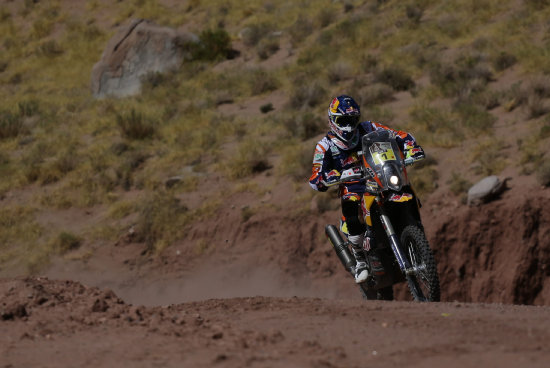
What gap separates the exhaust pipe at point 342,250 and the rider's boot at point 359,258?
20 cm

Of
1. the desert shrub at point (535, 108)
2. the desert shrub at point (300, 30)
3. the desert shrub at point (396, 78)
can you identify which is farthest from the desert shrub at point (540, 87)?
the desert shrub at point (300, 30)

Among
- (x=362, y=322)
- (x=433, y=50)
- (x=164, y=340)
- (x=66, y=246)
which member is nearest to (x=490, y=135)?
(x=433, y=50)

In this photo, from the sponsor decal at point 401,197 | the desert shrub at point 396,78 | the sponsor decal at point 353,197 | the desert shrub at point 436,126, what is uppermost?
the sponsor decal at point 401,197

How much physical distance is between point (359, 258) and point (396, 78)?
1206 cm

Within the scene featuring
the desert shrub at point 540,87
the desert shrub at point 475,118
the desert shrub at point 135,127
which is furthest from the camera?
the desert shrub at point 135,127

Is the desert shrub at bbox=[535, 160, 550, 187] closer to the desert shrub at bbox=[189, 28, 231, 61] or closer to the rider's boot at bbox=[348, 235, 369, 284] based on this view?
the rider's boot at bbox=[348, 235, 369, 284]

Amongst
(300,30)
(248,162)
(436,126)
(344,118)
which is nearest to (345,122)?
(344,118)

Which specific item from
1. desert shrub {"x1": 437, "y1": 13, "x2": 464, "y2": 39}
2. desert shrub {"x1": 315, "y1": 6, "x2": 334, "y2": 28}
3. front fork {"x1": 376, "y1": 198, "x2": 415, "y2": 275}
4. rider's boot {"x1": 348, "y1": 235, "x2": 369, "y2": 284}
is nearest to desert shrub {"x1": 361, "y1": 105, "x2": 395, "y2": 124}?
desert shrub {"x1": 437, "y1": 13, "x2": 464, "y2": 39}

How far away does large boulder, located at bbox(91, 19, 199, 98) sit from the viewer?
26.2 m

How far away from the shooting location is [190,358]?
182 inches

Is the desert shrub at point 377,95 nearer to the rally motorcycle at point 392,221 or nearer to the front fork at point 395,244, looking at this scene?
the rally motorcycle at point 392,221

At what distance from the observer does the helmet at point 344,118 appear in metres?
8.24

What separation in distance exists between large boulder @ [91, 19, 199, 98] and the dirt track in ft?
64.6

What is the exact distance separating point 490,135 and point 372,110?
11.9 ft
